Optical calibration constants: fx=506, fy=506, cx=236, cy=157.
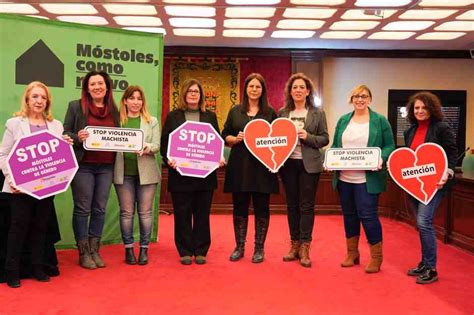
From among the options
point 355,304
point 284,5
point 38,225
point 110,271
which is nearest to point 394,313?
point 355,304

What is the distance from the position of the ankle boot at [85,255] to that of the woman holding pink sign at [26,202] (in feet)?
1.31

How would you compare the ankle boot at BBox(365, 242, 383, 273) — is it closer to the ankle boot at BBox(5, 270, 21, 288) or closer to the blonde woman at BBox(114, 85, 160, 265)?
the blonde woman at BBox(114, 85, 160, 265)

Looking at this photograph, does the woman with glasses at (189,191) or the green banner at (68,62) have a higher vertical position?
the green banner at (68,62)

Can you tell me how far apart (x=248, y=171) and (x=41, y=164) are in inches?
54.8

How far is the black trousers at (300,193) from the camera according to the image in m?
3.61

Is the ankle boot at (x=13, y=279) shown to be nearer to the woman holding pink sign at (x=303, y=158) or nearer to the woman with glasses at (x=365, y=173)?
the woman holding pink sign at (x=303, y=158)

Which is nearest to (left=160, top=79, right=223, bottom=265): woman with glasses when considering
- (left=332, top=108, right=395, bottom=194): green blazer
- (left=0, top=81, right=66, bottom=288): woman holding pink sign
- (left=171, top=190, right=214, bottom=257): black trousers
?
(left=171, top=190, right=214, bottom=257): black trousers

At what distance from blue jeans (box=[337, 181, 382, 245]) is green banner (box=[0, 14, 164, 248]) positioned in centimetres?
170

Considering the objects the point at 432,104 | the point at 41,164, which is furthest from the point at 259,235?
the point at 41,164

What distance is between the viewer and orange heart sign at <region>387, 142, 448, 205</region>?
3.29 meters

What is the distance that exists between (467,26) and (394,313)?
5.46 m

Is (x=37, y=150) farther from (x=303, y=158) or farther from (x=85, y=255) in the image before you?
(x=303, y=158)

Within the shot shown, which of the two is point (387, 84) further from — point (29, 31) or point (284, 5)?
point (29, 31)

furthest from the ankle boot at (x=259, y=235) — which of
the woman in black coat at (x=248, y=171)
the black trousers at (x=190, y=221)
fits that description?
the black trousers at (x=190, y=221)
